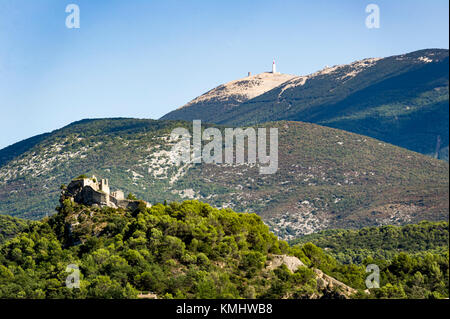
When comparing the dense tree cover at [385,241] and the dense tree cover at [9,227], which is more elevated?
the dense tree cover at [9,227]

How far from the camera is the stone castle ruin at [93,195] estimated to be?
285ft

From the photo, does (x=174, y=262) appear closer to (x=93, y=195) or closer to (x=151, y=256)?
(x=151, y=256)

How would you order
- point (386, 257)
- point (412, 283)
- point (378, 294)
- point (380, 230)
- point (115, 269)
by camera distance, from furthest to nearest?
point (380, 230)
point (386, 257)
point (412, 283)
point (378, 294)
point (115, 269)

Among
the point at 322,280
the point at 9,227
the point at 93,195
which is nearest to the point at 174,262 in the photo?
the point at 322,280

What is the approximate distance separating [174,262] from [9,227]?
68485 mm

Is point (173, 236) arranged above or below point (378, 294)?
above

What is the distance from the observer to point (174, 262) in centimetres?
A: 7638

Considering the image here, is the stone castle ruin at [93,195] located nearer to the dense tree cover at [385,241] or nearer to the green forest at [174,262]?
the green forest at [174,262]

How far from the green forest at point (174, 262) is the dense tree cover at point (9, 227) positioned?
40101 millimetres

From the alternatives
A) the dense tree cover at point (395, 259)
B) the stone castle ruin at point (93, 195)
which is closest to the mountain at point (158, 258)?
the stone castle ruin at point (93, 195)
